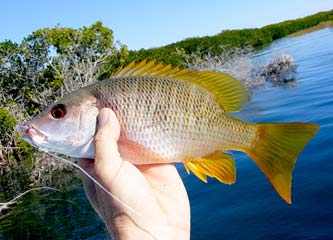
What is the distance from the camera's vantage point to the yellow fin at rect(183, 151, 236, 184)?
9.11 ft

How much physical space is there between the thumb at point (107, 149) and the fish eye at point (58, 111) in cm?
30

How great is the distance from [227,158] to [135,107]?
690mm

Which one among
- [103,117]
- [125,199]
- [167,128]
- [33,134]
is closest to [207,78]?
[167,128]

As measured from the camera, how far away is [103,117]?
2549 millimetres

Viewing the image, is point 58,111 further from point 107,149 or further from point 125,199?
point 125,199

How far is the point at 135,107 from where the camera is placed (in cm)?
262

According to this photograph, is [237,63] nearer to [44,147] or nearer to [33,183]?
[33,183]

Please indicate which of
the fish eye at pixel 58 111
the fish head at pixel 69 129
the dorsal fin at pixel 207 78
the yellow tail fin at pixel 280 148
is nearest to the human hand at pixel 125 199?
the fish head at pixel 69 129

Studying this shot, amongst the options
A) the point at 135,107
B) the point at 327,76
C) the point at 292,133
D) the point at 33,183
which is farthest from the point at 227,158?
the point at 327,76

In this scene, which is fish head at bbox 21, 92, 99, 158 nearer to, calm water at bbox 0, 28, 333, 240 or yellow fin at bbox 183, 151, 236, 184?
yellow fin at bbox 183, 151, 236, 184

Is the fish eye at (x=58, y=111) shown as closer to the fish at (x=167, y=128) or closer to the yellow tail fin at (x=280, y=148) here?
the fish at (x=167, y=128)

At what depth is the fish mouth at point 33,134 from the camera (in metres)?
2.61

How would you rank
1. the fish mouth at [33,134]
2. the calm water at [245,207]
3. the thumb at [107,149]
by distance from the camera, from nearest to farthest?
the thumb at [107,149] → the fish mouth at [33,134] → the calm water at [245,207]

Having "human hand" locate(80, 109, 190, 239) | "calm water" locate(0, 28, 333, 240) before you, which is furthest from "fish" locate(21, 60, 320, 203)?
"calm water" locate(0, 28, 333, 240)
